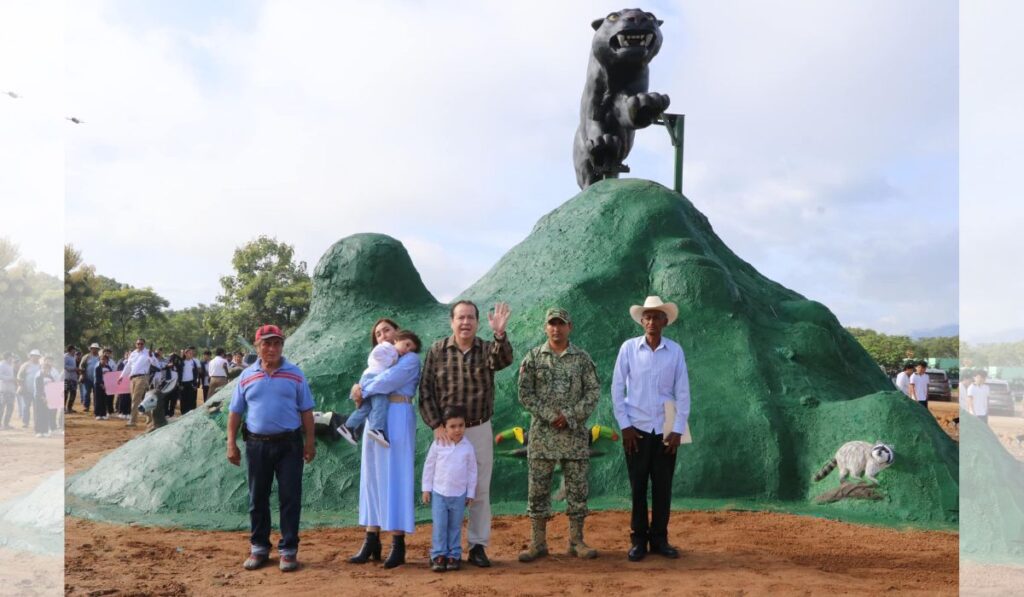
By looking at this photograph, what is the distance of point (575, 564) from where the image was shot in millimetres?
5586

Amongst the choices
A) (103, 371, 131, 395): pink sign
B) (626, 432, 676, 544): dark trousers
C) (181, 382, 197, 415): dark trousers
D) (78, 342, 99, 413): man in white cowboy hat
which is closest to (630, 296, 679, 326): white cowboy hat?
(626, 432, 676, 544): dark trousers

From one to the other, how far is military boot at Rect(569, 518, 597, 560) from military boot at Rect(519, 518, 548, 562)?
180mm

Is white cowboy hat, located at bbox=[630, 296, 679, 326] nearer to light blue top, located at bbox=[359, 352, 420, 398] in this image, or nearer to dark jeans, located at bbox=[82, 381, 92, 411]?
light blue top, located at bbox=[359, 352, 420, 398]

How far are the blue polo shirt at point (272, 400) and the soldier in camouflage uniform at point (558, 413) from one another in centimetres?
141

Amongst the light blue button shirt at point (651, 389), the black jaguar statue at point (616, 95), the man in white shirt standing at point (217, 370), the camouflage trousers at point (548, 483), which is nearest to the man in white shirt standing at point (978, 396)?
the light blue button shirt at point (651, 389)

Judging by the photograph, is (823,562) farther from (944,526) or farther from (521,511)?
(521,511)

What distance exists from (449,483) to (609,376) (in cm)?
305

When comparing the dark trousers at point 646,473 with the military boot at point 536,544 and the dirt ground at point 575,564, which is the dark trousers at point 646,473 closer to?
the dirt ground at point 575,564

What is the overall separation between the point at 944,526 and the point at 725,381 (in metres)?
2.08

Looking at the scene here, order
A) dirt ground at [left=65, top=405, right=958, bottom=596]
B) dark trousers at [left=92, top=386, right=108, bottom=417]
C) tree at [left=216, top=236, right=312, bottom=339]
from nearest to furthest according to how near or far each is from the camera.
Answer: dirt ground at [left=65, top=405, right=958, bottom=596]
dark trousers at [left=92, top=386, right=108, bottom=417]
tree at [left=216, top=236, right=312, bottom=339]

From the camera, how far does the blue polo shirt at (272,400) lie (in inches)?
217

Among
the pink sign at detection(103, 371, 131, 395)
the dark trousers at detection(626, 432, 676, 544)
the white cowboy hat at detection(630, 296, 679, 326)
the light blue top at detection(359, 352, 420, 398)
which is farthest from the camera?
the pink sign at detection(103, 371, 131, 395)

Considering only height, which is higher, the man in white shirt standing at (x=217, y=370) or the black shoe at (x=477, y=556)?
the man in white shirt standing at (x=217, y=370)

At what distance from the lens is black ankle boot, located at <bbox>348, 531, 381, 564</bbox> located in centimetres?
566
